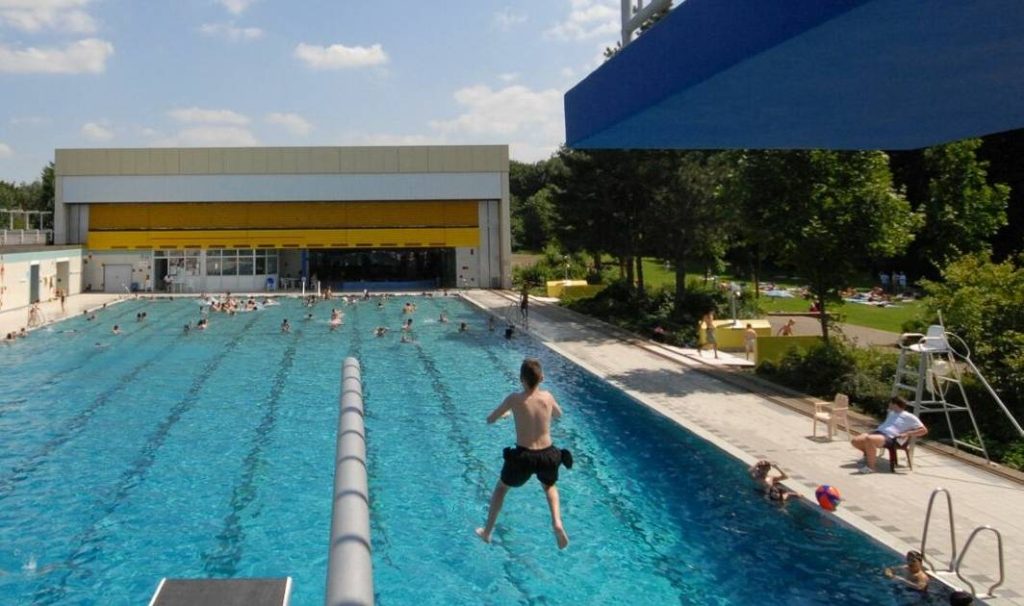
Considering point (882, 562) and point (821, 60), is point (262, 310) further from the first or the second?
point (821, 60)

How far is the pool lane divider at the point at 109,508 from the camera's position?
26.1ft

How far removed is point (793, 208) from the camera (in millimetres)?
17875

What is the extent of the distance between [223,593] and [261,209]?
4532 cm

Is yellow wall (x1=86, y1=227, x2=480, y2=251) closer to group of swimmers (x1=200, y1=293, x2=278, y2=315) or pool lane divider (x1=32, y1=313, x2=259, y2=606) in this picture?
group of swimmers (x1=200, y1=293, x2=278, y2=315)

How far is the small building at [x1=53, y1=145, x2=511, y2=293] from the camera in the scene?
46125 mm

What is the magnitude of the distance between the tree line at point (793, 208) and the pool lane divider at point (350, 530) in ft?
53.0

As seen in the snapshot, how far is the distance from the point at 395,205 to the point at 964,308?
1496 inches

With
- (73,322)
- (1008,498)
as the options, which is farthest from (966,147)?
(73,322)

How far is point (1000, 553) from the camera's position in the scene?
6941mm

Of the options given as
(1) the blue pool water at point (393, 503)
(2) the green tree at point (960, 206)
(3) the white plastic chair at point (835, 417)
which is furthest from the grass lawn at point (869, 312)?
(1) the blue pool water at point (393, 503)

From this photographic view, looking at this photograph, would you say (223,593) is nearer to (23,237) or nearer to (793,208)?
(793,208)

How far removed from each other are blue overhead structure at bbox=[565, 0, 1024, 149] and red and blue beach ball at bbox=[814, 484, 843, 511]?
15.1 ft

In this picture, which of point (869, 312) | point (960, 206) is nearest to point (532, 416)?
point (960, 206)

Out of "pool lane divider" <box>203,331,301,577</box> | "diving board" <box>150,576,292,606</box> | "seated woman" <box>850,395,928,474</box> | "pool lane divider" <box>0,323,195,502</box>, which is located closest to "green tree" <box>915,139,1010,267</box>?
"seated woman" <box>850,395,928,474</box>
